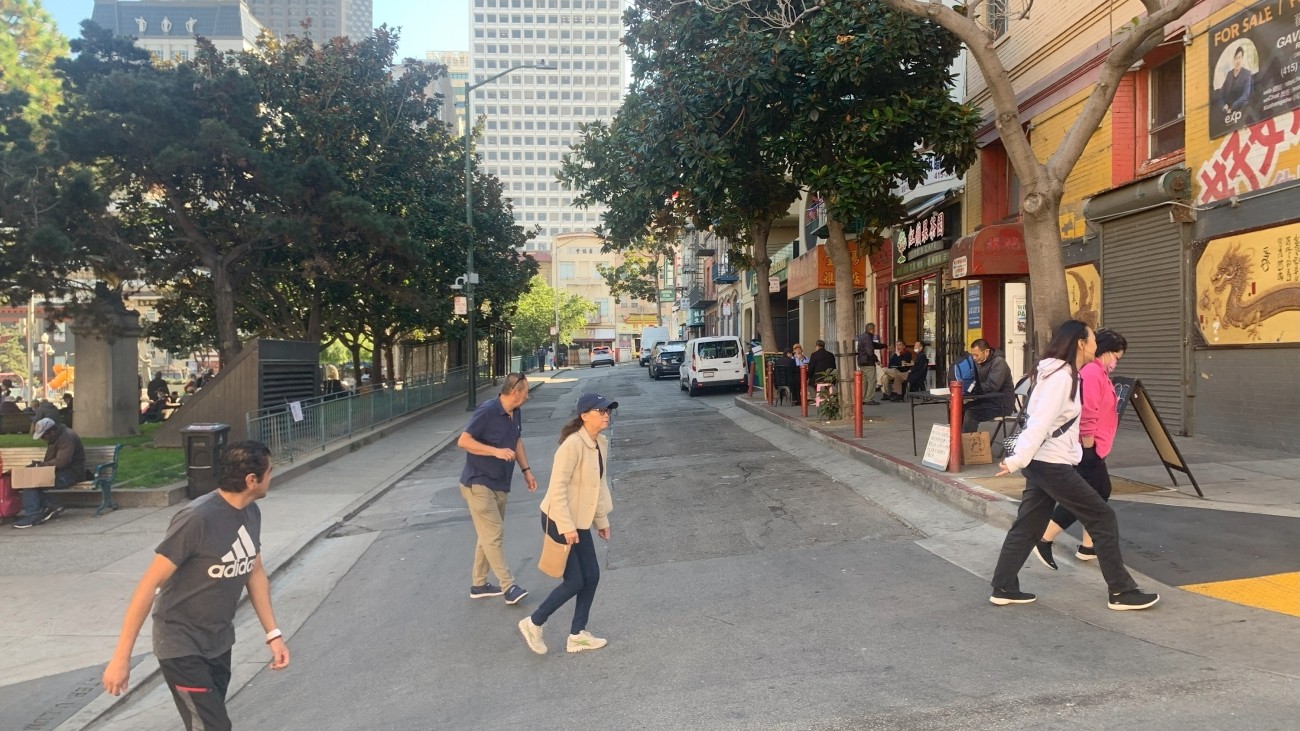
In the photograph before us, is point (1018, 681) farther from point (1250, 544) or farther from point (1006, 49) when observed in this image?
point (1006, 49)

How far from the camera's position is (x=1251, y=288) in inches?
394

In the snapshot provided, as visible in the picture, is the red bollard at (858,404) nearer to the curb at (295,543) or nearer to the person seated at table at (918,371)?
the person seated at table at (918,371)

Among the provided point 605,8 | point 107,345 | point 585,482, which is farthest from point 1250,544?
point 605,8

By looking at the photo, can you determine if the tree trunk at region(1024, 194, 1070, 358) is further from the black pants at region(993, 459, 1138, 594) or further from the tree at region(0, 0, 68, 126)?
the tree at region(0, 0, 68, 126)

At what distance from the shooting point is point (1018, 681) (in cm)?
428

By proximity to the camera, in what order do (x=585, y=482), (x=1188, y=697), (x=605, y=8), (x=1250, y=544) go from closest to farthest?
(x=1188, y=697)
(x=585, y=482)
(x=1250, y=544)
(x=605, y=8)

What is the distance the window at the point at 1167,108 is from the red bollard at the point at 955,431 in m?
5.97

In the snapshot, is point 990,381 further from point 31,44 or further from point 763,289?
point 31,44

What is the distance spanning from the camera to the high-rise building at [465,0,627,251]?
150 m

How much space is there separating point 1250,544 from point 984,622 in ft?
8.26

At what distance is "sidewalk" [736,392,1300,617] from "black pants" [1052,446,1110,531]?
0.61m

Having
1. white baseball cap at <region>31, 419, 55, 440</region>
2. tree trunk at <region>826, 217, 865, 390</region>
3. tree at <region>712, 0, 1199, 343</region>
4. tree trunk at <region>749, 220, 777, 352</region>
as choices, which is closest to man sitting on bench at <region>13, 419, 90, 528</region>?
white baseball cap at <region>31, 419, 55, 440</region>

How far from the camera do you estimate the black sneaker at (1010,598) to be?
5.42 meters

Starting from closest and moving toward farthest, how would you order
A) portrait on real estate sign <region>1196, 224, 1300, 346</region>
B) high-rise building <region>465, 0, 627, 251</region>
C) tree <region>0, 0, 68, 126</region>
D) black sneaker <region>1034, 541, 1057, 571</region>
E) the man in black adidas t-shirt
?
1. the man in black adidas t-shirt
2. black sneaker <region>1034, 541, 1057, 571</region>
3. portrait on real estate sign <region>1196, 224, 1300, 346</region>
4. tree <region>0, 0, 68, 126</region>
5. high-rise building <region>465, 0, 627, 251</region>
